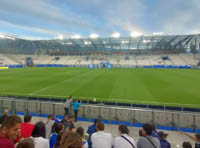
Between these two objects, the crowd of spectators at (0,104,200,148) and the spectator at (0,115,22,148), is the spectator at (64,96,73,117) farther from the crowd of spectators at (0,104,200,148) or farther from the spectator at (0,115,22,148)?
the spectator at (0,115,22,148)

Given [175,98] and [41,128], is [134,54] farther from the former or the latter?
[41,128]

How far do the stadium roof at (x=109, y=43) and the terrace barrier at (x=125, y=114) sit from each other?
160ft

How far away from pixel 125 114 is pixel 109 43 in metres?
58.3

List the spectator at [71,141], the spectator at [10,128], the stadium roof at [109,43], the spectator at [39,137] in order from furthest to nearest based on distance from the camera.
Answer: the stadium roof at [109,43] → the spectator at [39,137] → the spectator at [10,128] → the spectator at [71,141]

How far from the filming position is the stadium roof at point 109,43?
53.3 meters

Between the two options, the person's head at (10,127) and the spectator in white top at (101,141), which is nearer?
the person's head at (10,127)

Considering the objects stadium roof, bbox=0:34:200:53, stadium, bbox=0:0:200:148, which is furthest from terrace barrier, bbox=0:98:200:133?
stadium roof, bbox=0:34:200:53

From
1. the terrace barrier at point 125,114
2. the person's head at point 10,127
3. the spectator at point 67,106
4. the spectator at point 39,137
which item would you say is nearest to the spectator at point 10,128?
the person's head at point 10,127

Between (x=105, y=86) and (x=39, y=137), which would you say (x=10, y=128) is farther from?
(x=105, y=86)

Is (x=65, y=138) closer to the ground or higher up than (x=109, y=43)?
closer to the ground

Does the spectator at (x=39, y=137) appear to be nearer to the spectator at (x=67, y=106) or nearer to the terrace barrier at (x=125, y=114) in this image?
the terrace barrier at (x=125, y=114)

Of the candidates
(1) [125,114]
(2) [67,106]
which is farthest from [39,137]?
(1) [125,114]

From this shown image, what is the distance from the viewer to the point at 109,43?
206 ft

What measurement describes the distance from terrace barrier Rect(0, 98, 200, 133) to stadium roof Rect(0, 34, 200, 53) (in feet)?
160
